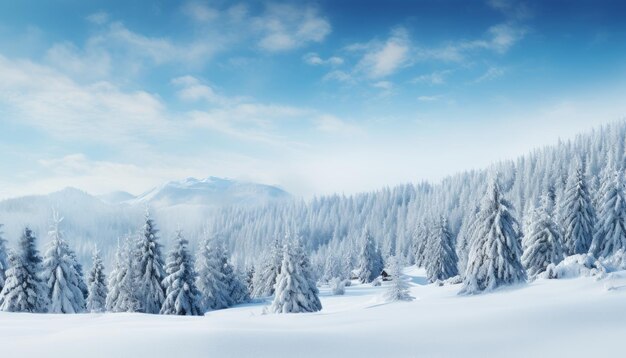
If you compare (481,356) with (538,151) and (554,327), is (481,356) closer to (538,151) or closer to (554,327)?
(554,327)

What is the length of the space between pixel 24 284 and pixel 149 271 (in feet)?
27.8

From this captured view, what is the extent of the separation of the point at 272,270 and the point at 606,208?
127ft

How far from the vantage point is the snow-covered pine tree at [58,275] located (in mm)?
31773

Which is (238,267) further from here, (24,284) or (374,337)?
(374,337)

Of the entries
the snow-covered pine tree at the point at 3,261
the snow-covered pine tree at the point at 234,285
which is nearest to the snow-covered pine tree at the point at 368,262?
the snow-covered pine tree at the point at 234,285

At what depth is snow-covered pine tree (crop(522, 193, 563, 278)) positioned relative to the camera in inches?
1335

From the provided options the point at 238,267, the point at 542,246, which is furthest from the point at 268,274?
the point at 542,246

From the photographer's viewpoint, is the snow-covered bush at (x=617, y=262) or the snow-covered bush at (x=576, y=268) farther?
the snow-covered bush at (x=617, y=262)

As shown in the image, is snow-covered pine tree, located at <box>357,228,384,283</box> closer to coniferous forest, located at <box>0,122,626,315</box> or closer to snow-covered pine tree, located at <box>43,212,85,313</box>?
coniferous forest, located at <box>0,122,626,315</box>

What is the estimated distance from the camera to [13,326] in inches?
449

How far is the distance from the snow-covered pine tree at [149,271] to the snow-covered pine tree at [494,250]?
22832 millimetres

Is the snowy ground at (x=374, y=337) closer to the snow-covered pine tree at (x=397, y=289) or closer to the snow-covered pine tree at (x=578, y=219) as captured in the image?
the snow-covered pine tree at (x=397, y=289)

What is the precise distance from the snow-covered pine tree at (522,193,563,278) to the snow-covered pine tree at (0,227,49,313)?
1489 inches

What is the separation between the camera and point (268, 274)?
→ 57.5 metres
